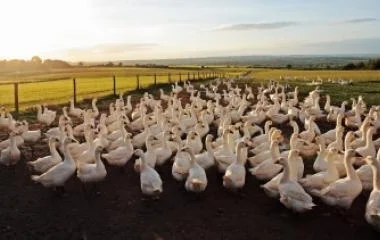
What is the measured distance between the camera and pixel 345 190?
28.7 feet

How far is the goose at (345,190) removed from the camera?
8750 mm

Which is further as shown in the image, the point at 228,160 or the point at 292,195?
the point at 228,160

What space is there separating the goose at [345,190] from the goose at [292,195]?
0.38 metres

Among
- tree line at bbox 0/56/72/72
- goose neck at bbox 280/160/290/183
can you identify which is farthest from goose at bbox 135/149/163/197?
tree line at bbox 0/56/72/72

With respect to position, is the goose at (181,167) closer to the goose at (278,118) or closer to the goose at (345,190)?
the goose at (345,190)

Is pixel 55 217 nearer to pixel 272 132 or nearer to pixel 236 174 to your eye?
pixel 236 174

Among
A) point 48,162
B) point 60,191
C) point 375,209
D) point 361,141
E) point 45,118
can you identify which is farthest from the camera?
point 45,118

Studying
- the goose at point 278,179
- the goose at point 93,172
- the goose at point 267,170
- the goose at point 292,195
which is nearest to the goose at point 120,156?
the goose at point 93,172

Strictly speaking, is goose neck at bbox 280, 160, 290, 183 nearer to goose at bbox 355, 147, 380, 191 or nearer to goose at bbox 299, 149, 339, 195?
goose at bbox 299, 149, 339, 195

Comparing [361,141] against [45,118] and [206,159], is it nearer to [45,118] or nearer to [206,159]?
[206,159]

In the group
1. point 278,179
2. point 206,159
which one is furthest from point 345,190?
point 206,159

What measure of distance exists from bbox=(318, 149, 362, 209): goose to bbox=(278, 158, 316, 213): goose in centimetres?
38

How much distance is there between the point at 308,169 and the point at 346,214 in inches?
116

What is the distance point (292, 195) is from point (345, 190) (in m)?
0.89
